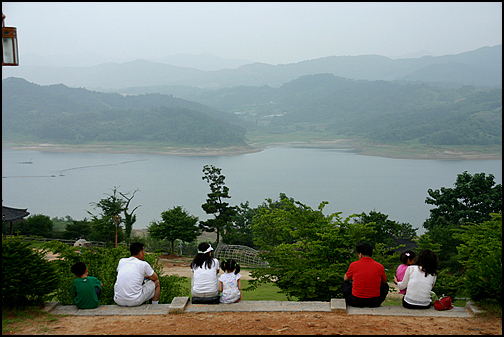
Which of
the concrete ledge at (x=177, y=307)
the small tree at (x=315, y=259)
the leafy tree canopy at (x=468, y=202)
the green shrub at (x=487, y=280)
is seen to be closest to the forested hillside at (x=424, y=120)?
the leafy tree canopy at (x=468, y=202)

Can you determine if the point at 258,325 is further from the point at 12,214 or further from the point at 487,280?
the point at 12,214

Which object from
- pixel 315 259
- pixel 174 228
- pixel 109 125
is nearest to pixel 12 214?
pixel 174 228

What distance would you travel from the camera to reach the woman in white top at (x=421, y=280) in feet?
15.3

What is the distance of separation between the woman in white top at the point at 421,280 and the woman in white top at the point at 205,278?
206 centimetres

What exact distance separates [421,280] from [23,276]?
4.29 meters

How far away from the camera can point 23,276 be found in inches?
193

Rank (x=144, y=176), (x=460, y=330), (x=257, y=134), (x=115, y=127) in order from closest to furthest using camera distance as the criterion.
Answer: (x=460, y=330) < (x=144, y=176) < (x=115, y=127) < (x=257, y=134)

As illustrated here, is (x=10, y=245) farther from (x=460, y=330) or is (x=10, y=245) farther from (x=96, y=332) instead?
(x=460, y=330)

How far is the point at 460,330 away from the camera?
415cm

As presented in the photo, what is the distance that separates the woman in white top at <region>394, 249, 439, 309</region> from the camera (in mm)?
4668

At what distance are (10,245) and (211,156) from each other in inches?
4386

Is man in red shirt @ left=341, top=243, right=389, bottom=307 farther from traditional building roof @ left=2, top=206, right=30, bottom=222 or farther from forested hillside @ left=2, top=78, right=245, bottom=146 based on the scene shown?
forested hillside @ left=2, top=78, right=245, bottom=146

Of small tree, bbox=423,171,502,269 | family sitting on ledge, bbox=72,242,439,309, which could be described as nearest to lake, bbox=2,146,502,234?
small tree, bbox=423,171,502,269

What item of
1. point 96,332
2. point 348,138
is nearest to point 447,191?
point 96,332
